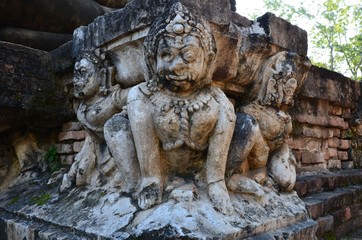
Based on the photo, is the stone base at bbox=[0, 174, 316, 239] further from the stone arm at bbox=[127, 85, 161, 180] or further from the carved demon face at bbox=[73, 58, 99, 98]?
the carved demon face at bbox=[73, 58, 99, 98]

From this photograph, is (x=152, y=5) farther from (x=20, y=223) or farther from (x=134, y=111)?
(x=20, y=223)

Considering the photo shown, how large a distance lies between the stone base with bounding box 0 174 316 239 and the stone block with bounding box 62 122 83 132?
569 millimetres

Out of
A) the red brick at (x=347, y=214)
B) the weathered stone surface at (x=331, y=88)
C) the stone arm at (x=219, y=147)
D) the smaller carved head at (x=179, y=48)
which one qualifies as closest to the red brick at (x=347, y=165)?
the weathered stone surface at (x=331, y=88)

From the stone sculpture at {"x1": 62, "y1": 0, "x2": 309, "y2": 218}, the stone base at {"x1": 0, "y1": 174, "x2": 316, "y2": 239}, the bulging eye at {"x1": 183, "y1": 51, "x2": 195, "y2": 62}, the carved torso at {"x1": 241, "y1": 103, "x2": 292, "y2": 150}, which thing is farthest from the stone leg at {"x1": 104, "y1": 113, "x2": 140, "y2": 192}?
the carved torso at {"x1": 241, "y1": 103, "x2": 292, "y2": 150}

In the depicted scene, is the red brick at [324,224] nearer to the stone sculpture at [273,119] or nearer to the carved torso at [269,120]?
the stone sculpture at [273,119]

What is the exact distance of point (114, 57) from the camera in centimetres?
239

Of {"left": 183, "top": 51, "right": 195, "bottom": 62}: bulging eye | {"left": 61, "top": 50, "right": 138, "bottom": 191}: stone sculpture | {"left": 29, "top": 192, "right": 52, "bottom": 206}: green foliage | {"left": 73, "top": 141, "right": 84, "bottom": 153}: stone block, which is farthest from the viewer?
{"left": 73, "top": 141, "right": 84, "bottom": 153}: stone block

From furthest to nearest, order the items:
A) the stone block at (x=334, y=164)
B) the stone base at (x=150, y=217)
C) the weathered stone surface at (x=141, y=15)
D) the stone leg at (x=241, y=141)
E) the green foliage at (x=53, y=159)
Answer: the stone block at (x=334, y=164), the green foliage at (x=53, y=159), the stone leg at (x=241, y=141), the weathered stone surface at (x=141, y=15), the stone base at (x=150, y=217)

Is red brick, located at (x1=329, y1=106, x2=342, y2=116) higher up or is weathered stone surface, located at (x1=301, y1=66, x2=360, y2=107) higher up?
weathered stone surface, located at (x1=301, y1=66, x2=360, y2=107)

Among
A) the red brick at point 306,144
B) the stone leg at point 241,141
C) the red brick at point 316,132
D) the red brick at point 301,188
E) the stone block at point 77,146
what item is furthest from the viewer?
the red brick at point 316,132

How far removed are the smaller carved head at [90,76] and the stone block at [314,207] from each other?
5.50 feet

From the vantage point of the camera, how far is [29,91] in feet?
9.12

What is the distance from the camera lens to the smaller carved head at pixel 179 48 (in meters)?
1.83

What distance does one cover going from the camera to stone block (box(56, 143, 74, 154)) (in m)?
2.99
